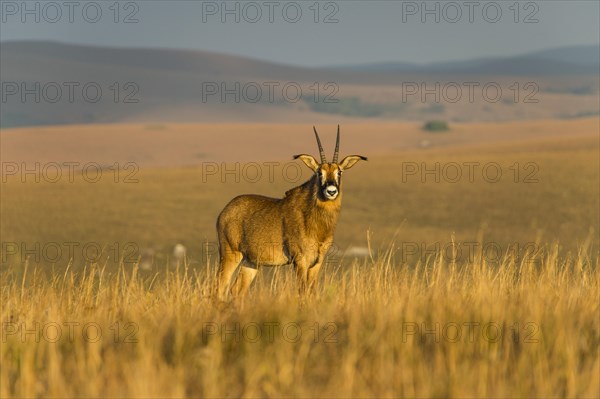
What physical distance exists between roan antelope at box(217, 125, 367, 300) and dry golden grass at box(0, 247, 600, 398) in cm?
82

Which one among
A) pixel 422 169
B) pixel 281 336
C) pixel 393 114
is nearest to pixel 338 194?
pixel 281 336

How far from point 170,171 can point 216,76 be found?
152754 millimetres

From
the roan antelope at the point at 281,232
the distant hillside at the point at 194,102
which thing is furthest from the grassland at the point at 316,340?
the distant hillside at the point at 194,102

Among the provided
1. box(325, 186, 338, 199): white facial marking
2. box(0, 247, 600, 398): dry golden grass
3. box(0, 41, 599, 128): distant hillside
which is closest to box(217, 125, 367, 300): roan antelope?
box(325, 186, 338, 199): white facial marking

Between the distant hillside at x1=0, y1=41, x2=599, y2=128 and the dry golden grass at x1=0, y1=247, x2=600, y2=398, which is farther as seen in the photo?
the distant hillside at x1=0, y1=41, x2=599, y2=128

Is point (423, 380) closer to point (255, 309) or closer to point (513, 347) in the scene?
point (513, 347)

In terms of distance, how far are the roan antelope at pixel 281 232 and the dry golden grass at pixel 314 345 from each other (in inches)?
32.2

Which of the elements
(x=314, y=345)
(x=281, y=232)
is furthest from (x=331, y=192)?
(x=314, y=345)

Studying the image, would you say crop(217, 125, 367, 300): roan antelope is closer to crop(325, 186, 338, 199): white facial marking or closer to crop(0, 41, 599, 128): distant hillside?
crop(325, 186, 338, 199): white facial marking

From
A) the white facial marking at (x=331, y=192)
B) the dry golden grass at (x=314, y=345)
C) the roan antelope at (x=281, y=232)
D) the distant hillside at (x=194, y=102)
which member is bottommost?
the dry golden grass at (x=314, y=345)

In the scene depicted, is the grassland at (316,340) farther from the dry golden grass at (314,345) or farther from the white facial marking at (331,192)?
the white facial marking at (331,192)

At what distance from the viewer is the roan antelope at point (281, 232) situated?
34.3ft

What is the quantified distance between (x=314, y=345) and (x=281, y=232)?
2.91 metres

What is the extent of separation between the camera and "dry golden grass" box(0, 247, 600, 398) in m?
7.00
